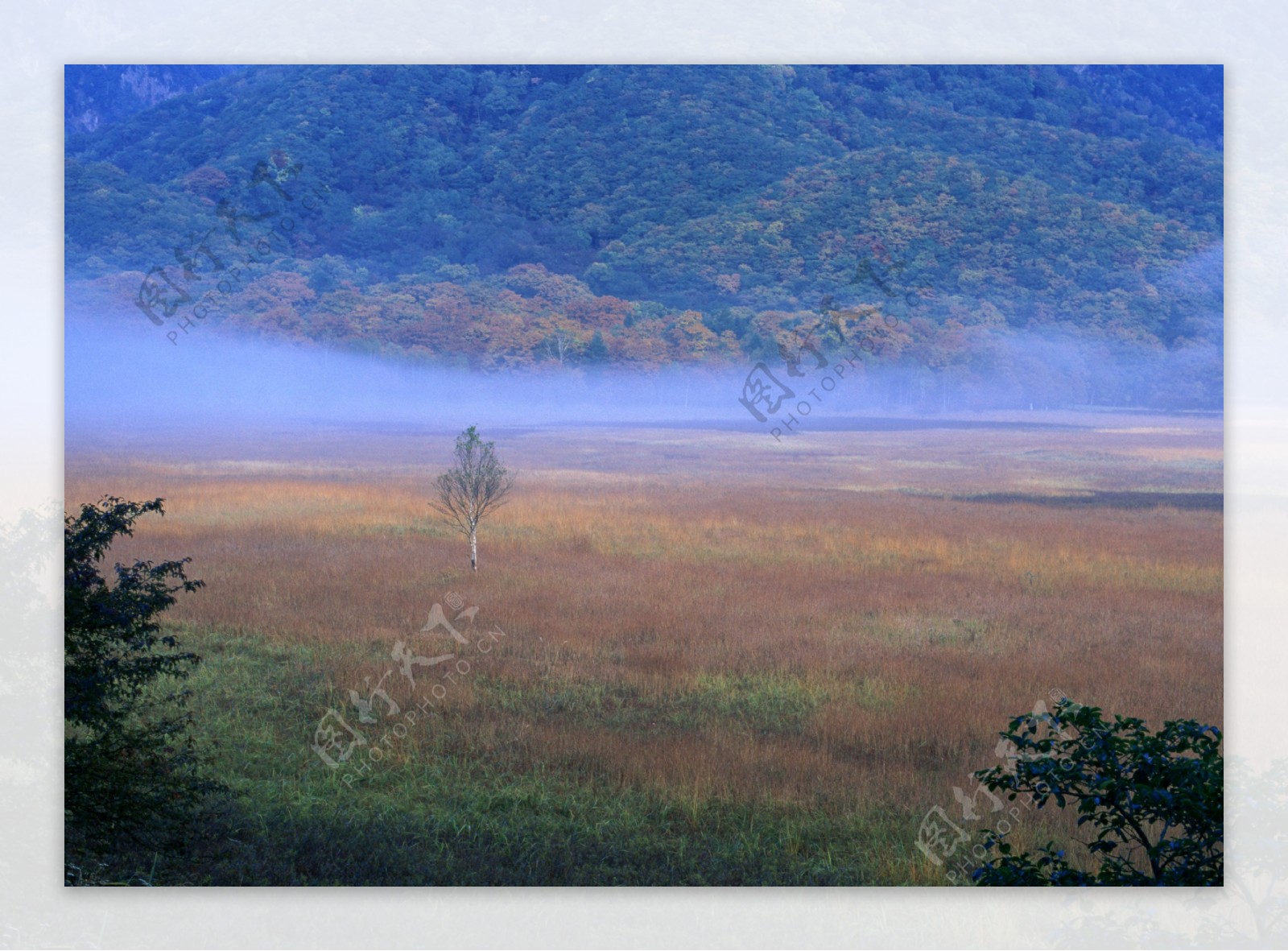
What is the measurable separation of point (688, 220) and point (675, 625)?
6.47ft

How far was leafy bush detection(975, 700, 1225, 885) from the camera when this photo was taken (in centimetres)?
396

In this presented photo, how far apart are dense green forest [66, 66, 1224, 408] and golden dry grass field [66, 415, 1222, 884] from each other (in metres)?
0.45

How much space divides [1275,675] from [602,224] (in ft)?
12.3

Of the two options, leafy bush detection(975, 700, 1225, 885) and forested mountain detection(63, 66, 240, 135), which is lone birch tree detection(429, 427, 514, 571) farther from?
leafy bush detection(975, 700, 1225, 885)

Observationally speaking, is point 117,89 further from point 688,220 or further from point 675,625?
point 675,625

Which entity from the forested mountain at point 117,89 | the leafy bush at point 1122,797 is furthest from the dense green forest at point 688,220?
the leafy bush at point 1122,797

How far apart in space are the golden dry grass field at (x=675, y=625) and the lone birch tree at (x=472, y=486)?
6cm

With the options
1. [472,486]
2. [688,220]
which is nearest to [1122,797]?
[472,486]

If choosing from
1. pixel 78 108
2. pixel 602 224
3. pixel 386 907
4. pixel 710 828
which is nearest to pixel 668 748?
pixel 710 828

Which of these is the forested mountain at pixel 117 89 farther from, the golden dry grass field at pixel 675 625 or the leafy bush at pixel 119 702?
the leafy bush at pixel 119 702

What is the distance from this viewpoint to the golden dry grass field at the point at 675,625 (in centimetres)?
453

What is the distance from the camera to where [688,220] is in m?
5.37

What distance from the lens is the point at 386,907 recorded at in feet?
14.9

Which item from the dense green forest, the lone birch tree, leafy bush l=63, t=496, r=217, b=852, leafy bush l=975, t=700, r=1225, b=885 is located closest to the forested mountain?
the dense green forest
